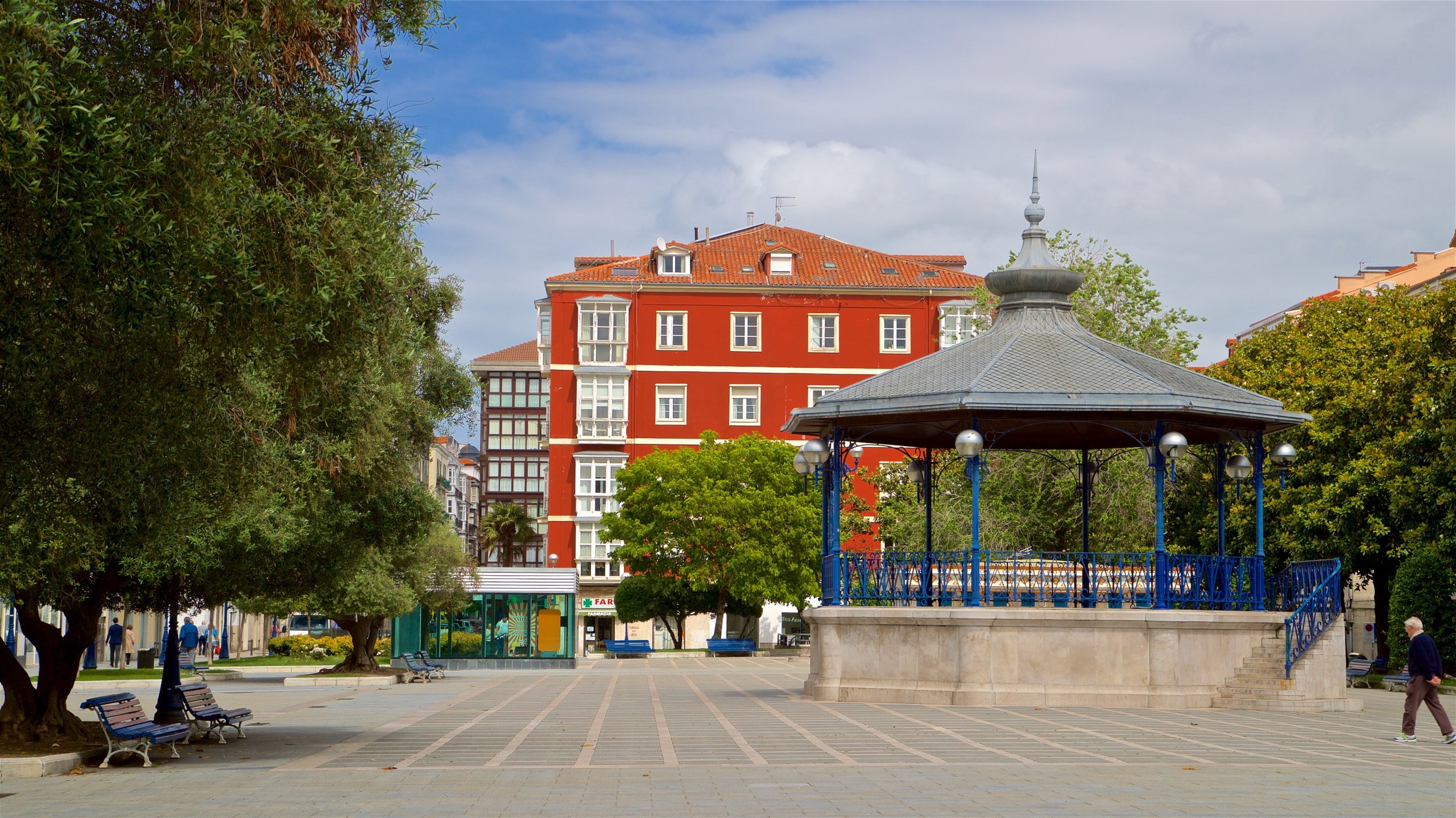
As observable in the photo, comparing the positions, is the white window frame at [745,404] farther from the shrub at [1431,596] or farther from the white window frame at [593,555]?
the shrub at [1431,596]

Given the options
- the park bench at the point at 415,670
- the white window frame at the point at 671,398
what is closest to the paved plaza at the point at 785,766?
the park bench at the point at 415,670

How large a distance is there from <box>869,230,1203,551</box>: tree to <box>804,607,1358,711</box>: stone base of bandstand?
12.5 m

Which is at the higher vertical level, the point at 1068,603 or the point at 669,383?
the point at 669,383

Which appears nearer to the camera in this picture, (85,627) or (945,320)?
(85,627)

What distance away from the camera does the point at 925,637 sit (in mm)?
22219

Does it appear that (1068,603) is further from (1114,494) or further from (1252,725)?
(1114,494)

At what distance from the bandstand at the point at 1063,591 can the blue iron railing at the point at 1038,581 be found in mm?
40

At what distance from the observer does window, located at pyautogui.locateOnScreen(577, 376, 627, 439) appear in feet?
244

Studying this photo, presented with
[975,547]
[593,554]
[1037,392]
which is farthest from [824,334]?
[975,547]

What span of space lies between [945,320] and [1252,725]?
185 feet

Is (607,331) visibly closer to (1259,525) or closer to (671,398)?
(671,398)

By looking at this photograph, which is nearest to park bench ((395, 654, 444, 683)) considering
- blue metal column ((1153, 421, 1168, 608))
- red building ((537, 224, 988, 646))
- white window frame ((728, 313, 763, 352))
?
blue metal column ((1153, 421, 1168, 608))

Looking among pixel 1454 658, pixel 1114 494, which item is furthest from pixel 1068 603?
pixel 1454 658

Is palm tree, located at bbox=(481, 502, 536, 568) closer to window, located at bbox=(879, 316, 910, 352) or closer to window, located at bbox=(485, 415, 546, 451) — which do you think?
window, located at bbox=(485, 415, 546, 451)
